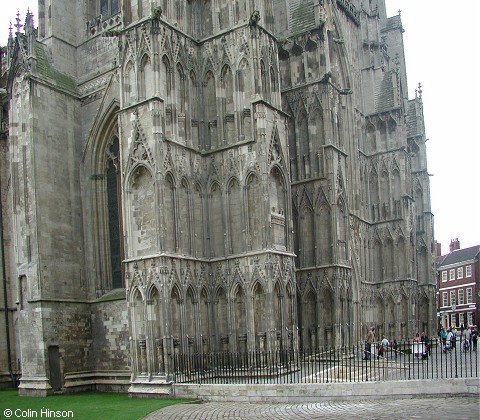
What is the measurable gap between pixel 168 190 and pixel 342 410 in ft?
31.6

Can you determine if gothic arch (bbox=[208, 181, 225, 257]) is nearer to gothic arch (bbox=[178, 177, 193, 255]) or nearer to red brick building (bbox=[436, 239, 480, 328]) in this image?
gothic arch (bbox=[178, 177, 193, 255])

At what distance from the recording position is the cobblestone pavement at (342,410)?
1445 centimetres

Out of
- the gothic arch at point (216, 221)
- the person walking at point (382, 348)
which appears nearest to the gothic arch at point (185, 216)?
the gothic arch at point (216, 221)

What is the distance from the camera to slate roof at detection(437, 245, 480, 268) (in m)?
73.6

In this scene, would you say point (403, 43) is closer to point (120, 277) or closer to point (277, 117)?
point (277, 117)

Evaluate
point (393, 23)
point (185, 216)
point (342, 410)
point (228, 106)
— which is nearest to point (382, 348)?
point (185, 216)

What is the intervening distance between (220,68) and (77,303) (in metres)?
10.4

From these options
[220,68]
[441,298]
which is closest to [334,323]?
[220,68]

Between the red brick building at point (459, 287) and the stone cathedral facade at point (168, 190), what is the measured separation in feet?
145

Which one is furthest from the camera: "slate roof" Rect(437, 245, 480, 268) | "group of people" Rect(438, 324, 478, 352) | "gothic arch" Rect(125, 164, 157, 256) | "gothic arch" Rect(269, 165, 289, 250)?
"slate roof" Rect(437, 245, 480, 268)

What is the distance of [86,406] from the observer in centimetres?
1983

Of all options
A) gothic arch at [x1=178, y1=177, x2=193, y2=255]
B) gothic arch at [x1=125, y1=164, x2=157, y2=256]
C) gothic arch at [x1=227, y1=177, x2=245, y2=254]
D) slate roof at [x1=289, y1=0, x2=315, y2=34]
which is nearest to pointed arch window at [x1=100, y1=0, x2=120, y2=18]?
slate roof at [x1=289, y1=0, x2=315, y2=34]

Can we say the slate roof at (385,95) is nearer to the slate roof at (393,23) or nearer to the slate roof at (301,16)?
the slate roof at (393,23)

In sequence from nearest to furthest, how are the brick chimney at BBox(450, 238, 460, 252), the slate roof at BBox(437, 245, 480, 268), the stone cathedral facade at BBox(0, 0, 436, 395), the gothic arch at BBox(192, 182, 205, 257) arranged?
the stone cathedral facade at BBox(0, 0, 436, 395), the gothic arch at BBox(192, 182, 205, 257), the slate roof at BBox(437, 245, 480, 268), the brick chimney at BBox(450, 238, 460, 252)
